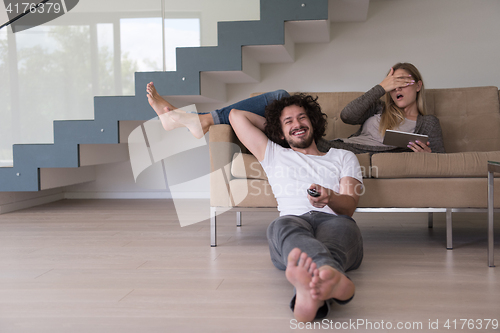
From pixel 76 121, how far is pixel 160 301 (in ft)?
6.99

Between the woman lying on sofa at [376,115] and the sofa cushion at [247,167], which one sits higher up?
the woman lying on sofa at [376,115]

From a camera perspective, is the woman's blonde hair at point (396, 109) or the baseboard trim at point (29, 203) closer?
the woman's blonde hair at point (396, 109)

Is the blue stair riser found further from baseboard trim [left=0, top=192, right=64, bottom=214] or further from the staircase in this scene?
baseboard trim [left=0, top=192, right=64, bottom=214]

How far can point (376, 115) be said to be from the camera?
2369 millimetres

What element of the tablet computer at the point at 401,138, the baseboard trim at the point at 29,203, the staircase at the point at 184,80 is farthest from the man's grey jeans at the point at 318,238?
the baseboard trim at the point at 29,203

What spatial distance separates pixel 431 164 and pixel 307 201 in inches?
27.3

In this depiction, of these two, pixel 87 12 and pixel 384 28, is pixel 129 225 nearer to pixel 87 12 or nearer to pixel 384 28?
pixel 87 12

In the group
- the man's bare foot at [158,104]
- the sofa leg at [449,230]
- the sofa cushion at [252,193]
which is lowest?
the sofa leg at [449,230]

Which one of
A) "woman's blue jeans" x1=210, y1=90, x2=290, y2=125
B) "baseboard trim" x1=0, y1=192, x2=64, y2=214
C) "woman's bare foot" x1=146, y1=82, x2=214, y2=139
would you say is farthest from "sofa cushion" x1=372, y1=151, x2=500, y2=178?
"baseboard trim" x1=0, y1=192, x2=64, y2=214

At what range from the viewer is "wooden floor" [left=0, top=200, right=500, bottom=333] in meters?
1.17

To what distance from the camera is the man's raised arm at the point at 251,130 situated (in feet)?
6.13

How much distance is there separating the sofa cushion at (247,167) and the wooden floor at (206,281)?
0.36 metres

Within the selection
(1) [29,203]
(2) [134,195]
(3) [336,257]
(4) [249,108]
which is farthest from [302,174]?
(1) [29,203]

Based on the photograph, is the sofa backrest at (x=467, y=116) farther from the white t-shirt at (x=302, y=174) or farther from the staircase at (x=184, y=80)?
the white t-shirt at (x=302, y=174)
